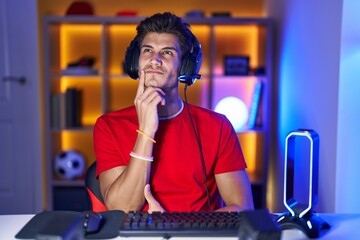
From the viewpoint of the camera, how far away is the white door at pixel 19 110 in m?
3.22

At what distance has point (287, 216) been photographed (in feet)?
3.49

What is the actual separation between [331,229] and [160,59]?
73 cm

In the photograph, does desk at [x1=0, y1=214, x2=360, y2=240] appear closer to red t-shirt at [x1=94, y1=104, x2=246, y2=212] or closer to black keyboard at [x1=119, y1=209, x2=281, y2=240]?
black keyboard at [x1=119, y1=209, x2=281, y2=240]

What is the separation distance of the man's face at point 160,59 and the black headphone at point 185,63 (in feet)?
0.07

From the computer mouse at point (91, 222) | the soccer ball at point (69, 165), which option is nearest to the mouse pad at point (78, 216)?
the computer mouse at point (91, 222)

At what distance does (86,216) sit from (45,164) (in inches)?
98.9

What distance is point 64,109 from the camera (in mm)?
3111

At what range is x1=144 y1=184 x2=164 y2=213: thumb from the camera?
126 cm

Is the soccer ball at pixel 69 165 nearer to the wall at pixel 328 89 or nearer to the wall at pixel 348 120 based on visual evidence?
the wall at pixel 328 89

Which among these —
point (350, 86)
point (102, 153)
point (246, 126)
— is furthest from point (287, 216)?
point (246, 126)

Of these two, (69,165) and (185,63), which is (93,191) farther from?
(69,165)

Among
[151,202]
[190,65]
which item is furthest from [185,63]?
[151,202]

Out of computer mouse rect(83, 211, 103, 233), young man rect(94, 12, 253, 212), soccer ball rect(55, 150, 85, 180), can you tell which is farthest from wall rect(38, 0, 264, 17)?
computer mouse rect(83, 211, 103, 233)

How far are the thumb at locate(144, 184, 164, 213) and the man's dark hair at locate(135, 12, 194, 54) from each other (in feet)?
1.62
